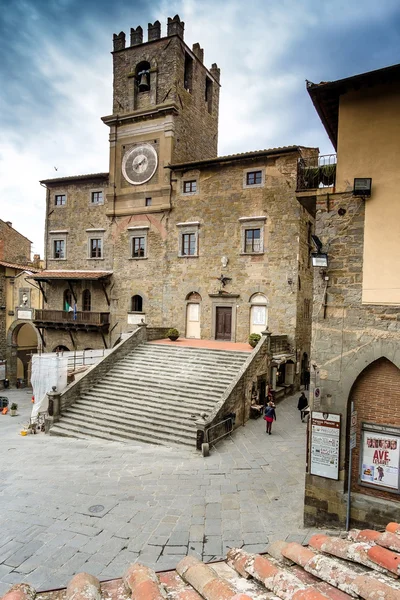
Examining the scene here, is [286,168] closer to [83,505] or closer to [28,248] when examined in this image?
[83,505]

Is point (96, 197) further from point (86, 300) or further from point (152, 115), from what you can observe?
point (86, 300)

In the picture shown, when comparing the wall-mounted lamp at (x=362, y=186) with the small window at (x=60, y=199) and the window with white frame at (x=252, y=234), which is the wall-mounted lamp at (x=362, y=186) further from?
the small window at (x=60, y=199)

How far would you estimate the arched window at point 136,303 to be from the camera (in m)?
26.9

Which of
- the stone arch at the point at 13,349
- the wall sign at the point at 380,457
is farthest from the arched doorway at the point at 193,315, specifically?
the wall sign at the point at 380,457

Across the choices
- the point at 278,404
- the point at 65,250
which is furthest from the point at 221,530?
the point at 65,250

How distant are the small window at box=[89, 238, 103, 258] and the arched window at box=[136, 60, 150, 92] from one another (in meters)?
11.0

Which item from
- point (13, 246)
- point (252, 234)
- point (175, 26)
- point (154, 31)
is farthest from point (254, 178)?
point (13, 246)

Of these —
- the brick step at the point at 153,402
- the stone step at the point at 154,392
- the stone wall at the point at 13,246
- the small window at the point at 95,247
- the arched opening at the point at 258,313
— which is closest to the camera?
the brick step at the point at 153,402

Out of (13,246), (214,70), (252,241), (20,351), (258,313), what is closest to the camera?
(258,313)

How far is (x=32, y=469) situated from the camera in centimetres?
1172

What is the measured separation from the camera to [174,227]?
2548cm

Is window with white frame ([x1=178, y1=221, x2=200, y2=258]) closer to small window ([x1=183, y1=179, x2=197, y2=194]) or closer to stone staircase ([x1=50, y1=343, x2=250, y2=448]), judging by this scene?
small window ([x1=183, y1=179, x2=197, y2=194])

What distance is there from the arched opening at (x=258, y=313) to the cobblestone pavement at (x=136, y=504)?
9.08 metres

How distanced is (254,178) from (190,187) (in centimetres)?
440
